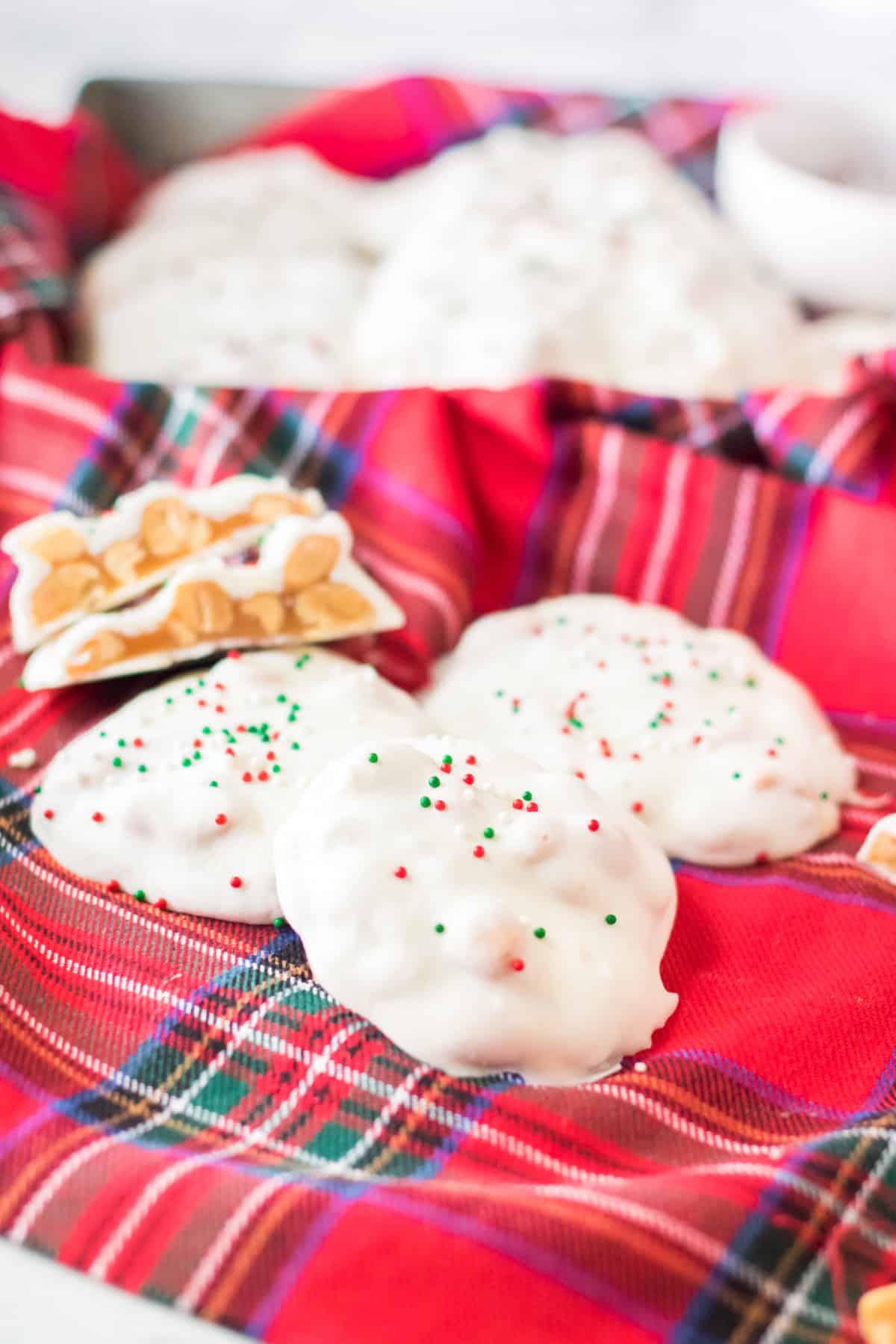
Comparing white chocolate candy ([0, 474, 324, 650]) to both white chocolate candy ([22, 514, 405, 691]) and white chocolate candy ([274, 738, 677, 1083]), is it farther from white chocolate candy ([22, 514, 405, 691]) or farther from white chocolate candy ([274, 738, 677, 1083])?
white chocolate candy ([274, 738, 677, 1083])

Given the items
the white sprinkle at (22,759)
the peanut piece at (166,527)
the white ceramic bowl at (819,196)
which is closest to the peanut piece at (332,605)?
the peanut piece at (166,527)

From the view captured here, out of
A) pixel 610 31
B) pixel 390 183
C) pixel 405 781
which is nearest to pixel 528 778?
pixel 405 781

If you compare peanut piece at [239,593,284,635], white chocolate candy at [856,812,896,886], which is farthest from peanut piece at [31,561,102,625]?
white chocolate candy at [856,812,896,886]

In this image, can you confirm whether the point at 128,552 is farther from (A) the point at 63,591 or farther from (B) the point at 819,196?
(B) the point at 819,196

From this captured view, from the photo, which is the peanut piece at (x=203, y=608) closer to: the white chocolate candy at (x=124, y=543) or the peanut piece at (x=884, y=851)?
the white chocolate candy at (x=124, y=543)

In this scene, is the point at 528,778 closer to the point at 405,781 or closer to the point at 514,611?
the point at 405,781
